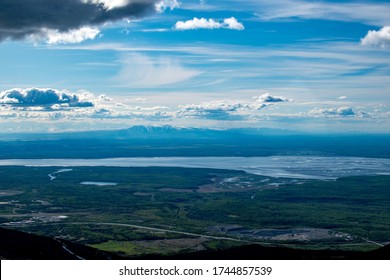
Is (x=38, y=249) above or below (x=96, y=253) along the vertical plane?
above

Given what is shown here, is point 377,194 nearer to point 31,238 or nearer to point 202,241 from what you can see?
point 202,241

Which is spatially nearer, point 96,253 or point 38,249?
point 38,249

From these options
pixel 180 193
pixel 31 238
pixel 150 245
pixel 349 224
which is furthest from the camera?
pixel 180 193

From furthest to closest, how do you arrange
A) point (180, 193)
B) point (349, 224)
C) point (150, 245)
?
point (180, 193), point (349, 224), point (150, 245)

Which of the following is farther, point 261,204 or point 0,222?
point 261,204

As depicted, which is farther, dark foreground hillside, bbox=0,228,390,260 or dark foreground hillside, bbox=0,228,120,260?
dark foreground hillside, bbox=0,228,120,260

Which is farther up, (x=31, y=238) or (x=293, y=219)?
(x=31, y=238)

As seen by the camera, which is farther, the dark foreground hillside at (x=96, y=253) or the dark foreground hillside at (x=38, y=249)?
the dark foreground hillside at (x=38, y=249)
